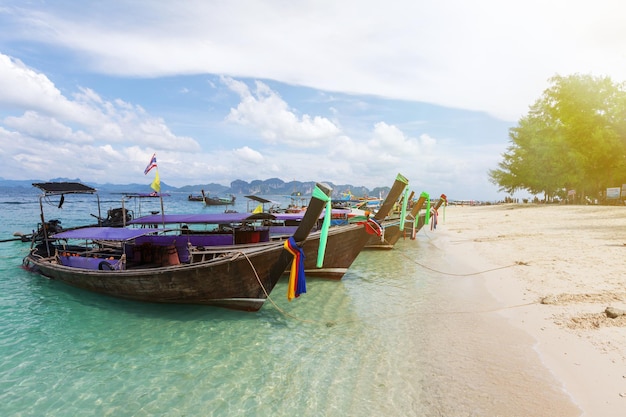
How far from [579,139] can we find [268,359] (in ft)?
151

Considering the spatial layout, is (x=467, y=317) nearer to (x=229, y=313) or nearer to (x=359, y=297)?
(x=359, y=297)

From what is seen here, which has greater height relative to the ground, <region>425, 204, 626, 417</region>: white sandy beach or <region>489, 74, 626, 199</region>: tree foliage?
<region>489, 74, 626, 199</region>: tree foliage

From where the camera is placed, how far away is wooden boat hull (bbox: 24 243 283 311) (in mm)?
9211

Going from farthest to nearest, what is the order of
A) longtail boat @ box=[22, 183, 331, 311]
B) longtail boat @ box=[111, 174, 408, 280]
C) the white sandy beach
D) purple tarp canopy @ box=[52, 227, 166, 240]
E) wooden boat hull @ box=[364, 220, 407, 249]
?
wooden boat hull @ box=[364, 220, 407, 249] → longtail boat @ box=[111, 174, 408, 280] → purple tarp canopy @ box=[52, 227, 166, 240] → longtail boat @ box=[22, 183, 331, 311] → the white sandy beach

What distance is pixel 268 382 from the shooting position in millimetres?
6578

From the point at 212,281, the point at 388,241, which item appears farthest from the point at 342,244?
the point at 388,241

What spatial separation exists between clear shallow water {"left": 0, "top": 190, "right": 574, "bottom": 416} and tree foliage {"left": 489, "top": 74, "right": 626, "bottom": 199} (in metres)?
36.6

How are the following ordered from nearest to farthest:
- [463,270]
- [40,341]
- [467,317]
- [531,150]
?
[40,341]
[467,317]
[463,270]
[531,150]

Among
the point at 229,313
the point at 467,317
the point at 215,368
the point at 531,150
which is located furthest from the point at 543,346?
the point at 531,150

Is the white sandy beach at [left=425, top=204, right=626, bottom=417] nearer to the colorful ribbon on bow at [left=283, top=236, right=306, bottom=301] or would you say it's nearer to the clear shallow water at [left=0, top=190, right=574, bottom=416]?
the clear shallow water at [left=0, top=190, right=574, bottom=416]

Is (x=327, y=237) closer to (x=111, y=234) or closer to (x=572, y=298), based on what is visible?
(x=111, y=234)

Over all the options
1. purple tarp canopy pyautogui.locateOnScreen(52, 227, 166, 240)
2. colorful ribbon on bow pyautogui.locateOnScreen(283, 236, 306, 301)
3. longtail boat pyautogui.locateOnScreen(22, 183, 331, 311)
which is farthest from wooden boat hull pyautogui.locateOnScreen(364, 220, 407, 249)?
purple tarp canopy pyautogui.locateOnScreen(52, 227, 166, 240)

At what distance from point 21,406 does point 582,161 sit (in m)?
48.1

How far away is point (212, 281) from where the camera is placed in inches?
369
